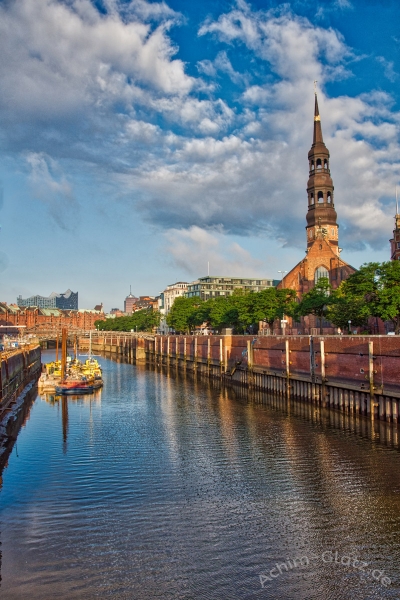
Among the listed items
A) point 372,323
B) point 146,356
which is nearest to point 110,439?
point 372,323

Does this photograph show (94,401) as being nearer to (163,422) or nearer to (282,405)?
(163,422)

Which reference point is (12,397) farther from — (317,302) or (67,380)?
(317,302)

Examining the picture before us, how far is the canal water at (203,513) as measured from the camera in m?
18.1

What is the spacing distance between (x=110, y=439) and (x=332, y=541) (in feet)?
80.5

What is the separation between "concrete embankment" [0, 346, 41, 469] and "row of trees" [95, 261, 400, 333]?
129ft

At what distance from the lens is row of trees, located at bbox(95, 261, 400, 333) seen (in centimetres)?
5547

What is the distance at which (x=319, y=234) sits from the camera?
12094 cm

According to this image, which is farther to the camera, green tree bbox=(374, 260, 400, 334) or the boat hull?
the boat hull

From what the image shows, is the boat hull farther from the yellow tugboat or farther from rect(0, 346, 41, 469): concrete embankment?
rect(0, 346, 41, 469): concrete embankment

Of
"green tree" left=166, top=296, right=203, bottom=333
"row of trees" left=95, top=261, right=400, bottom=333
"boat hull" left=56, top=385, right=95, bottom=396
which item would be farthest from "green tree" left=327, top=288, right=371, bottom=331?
"green tree" left=166, top=296, right=203, bottom=333

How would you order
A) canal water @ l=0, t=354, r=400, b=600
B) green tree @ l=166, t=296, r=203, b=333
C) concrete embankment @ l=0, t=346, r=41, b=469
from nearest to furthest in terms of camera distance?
1. canal water @ l=0, t=354, r=400, b=600
2. concrete embankment @ l=0, t=346, r=41, b=469
3. green tree @ l=166, t=296, r=203, b=333

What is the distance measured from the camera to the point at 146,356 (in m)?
166

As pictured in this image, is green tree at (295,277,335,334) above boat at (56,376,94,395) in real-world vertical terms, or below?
above

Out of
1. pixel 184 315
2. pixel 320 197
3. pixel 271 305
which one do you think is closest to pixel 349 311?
pixel 271 305
